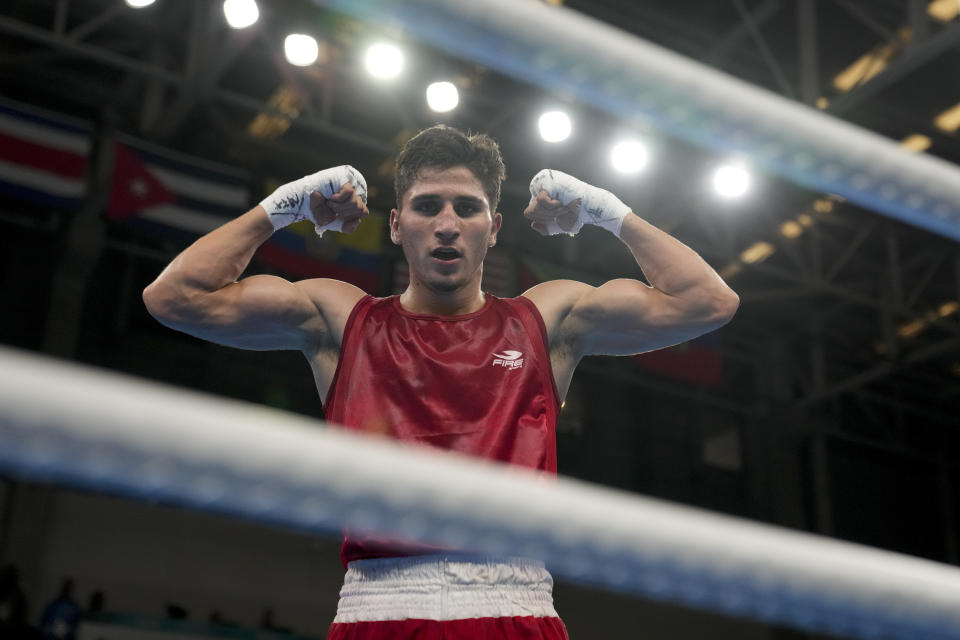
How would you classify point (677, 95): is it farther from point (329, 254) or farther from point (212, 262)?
point (329, 254)

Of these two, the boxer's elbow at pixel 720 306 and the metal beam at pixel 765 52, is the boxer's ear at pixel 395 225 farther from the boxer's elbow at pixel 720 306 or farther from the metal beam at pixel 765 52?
the metal beam at pixel 765 52

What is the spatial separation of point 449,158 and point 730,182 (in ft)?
18.3

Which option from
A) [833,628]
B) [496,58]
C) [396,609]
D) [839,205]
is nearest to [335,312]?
[396,609]

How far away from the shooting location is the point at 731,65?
743cm

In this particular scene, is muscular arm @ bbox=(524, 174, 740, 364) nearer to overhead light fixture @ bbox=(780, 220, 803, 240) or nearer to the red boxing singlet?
the red boxing singlet

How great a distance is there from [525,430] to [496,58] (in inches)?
37.2

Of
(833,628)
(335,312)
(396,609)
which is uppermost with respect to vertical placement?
(335,312)

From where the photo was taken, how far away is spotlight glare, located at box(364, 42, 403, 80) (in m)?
6.22

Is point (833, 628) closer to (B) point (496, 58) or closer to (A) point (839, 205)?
(B) point (496, 58)

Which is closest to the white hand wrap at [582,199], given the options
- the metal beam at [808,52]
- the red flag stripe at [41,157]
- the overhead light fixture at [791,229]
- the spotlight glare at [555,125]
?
the metal beam at [808,52]

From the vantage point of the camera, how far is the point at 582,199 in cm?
187

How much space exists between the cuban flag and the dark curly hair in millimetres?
4710

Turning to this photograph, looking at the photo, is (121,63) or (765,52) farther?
(121,63)

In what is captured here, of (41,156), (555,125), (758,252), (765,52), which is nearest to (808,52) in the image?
(765,52)
